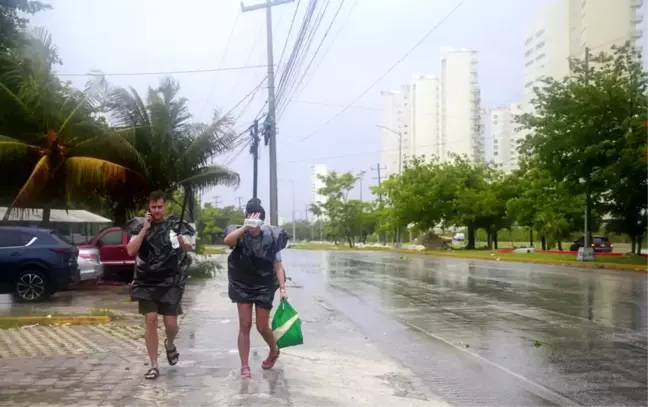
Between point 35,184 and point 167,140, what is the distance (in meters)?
3.95

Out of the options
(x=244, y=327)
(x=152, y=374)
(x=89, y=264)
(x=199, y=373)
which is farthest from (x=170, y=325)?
(x=89, y=264)

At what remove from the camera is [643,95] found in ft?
101

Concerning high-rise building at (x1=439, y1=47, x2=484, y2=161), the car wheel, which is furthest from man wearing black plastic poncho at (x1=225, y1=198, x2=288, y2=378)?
high-rise building at (x1=439, y1=47, x2=484, y2=161)

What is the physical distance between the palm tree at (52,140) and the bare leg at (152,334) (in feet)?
41.8

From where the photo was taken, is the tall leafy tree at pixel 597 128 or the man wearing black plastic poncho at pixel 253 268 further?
the tall leafy tree at pixel 597 128

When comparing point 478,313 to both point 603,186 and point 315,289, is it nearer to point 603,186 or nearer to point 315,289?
point 315,289

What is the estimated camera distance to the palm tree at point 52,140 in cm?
1911

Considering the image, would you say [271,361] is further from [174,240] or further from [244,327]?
[174,240]

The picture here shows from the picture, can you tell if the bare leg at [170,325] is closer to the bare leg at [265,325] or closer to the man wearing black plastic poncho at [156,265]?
the man wearing black plastic poncho at [156,265]

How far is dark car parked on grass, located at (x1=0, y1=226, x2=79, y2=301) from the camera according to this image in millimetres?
14281

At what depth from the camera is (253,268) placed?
279 inches

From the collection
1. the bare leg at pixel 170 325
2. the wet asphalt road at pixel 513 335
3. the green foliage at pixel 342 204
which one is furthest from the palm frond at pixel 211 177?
the green foliage at pixel 342 204

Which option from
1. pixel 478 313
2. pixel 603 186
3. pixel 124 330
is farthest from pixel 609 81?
pixel 124 330

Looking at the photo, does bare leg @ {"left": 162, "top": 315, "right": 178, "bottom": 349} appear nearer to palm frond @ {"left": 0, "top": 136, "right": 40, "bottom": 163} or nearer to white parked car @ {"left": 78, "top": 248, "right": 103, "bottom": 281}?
white parked car @ {"left": 78, "top": 248, "right": 103, "bottom": 281}
